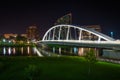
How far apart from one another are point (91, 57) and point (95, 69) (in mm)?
3290

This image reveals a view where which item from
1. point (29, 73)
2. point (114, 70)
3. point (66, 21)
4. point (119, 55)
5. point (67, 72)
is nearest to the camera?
point (29, 73)

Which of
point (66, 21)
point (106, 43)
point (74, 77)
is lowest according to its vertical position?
point (74, 77)

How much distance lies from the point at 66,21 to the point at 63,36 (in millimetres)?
10925

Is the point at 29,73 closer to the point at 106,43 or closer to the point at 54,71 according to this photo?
the point at 54,71

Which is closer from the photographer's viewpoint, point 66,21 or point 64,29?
point 64,29

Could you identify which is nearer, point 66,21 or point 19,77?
point 19,77

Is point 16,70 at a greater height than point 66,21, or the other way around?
point 66,21

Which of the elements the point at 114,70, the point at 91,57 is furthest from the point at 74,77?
the point at 114,70

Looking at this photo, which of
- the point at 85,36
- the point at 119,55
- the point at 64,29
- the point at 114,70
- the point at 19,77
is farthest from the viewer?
the point at 64,29

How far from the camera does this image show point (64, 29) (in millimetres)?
135375

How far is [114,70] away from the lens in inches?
1700

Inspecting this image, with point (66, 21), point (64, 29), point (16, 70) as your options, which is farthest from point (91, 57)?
point (66, 21)

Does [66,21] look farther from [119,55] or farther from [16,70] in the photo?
[16,70]

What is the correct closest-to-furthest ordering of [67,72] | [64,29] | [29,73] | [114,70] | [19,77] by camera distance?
[29,73], [19,77], [67,72], [114,70], [64,29]
